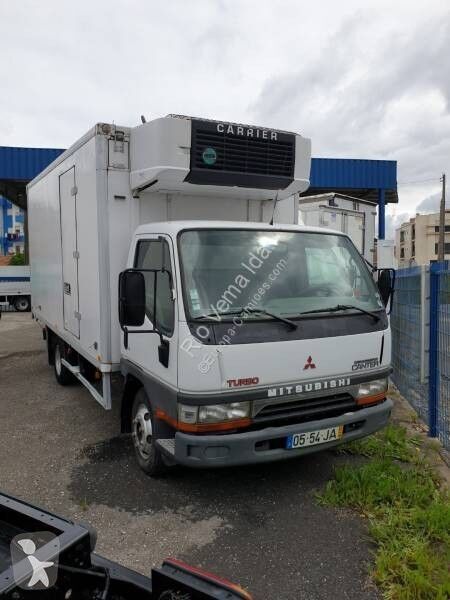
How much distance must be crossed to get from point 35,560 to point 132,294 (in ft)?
7.09

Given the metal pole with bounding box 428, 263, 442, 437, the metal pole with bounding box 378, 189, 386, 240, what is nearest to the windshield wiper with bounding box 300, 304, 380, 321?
the metal pole with bounding box 428, 263, 442, 437

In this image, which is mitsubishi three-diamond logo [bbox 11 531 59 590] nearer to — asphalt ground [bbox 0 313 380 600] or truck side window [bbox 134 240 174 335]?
asphalt ground [bbox 0 313 380 600]

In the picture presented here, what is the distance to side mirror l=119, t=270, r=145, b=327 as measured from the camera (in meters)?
3.59

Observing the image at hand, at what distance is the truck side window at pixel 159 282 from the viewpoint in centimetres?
364

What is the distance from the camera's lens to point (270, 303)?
3701 millimetres

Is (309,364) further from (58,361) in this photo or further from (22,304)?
(22,304)

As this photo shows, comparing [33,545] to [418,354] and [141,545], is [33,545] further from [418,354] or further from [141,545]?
[418,354]

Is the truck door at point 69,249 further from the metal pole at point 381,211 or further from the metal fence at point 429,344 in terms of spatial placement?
the metal pole at point 381,211

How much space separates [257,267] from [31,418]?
3.70 m

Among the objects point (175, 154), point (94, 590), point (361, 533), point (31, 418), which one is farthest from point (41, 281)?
point (94, 590)

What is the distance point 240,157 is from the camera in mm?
4434

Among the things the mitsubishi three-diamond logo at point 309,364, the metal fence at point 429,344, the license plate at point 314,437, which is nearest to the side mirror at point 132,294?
the mitsubishi three-diamond logo at point 309,364

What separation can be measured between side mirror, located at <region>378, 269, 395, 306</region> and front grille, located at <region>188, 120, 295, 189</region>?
4.16 ft

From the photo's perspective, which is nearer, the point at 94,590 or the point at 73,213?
the point at 94,590
